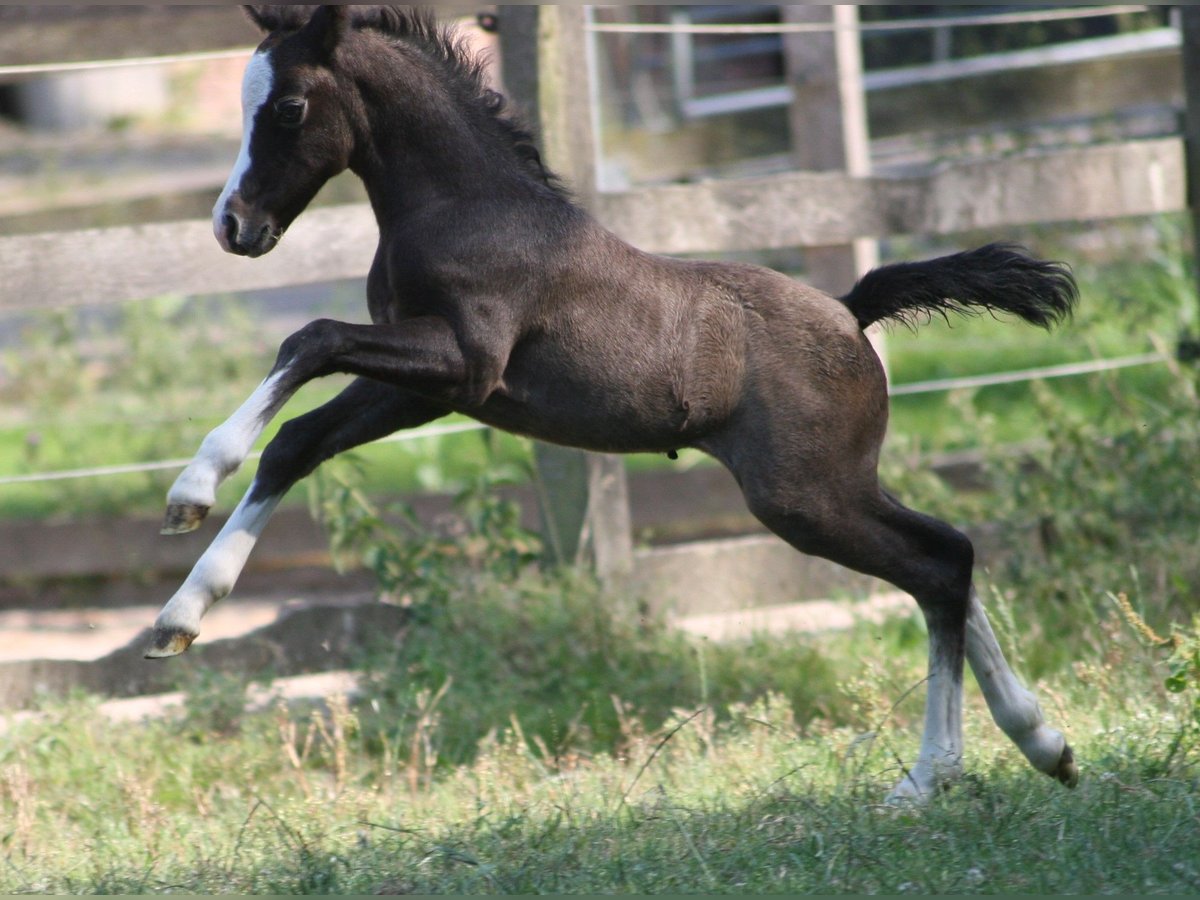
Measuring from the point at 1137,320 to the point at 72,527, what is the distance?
5037mm

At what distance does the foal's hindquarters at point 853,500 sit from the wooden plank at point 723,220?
140 centimetres

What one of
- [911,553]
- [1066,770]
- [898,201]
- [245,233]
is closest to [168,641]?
[245,233]

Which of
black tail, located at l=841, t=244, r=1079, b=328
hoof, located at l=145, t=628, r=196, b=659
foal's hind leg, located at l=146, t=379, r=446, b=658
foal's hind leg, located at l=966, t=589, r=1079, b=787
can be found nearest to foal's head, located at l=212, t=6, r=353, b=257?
foal's hind leg, located at l=146, t=379, r=446, b=658

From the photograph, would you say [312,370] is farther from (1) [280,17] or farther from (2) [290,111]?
(1) [280,17]

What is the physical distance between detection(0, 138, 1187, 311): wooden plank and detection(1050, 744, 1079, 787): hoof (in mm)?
2375

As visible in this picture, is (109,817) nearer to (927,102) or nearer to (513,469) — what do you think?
(513,469)

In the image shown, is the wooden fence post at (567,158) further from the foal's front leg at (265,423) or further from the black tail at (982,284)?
the foal's front leg at (265,423)

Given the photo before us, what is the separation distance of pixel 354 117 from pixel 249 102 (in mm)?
272

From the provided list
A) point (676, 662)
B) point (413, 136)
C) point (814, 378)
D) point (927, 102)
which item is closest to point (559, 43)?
point (413, 136)

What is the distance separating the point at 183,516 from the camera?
11.4 ft

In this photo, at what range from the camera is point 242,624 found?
5953 mm

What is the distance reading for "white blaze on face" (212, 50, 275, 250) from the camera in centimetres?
374

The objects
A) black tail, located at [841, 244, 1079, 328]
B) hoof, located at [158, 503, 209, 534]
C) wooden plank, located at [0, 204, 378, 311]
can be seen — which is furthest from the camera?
wooden plank, located at [0, 204, 378, 311]

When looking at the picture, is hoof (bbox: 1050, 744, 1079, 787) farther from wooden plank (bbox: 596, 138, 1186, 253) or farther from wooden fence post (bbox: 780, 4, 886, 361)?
wooden fence post (bbox: 780, 4, 886, 361)
